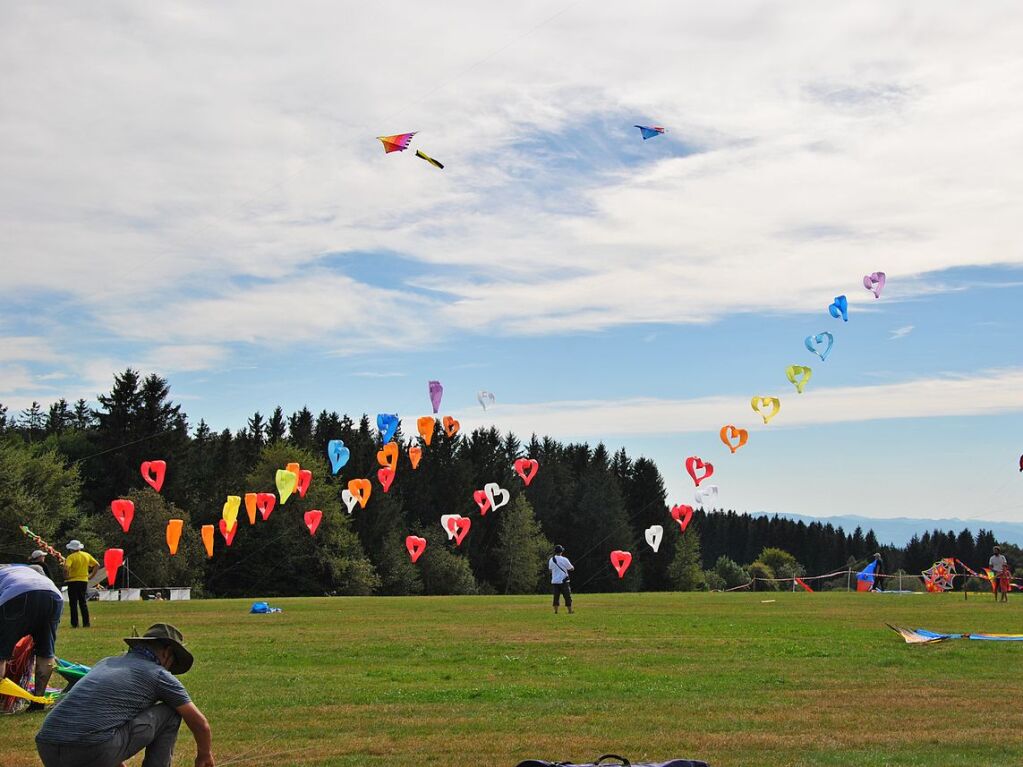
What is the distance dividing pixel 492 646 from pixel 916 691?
8014 millimetres

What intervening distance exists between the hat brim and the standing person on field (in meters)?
4.23

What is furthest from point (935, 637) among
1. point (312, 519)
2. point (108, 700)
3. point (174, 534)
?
point (312, 519)

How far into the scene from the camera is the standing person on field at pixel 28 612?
1249 cm

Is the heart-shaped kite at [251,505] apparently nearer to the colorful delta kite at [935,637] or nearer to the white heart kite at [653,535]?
the white heart kite at [653,535]

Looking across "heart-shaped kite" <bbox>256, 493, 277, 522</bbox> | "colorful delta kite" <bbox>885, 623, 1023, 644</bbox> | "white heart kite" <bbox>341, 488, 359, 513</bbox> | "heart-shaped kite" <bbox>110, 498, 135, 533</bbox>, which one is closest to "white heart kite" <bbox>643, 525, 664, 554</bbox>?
"white heart kite" <bbox>341, 488, 359, 513</bbox>

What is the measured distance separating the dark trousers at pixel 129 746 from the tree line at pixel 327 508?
6203cm

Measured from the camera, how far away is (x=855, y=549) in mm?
173500

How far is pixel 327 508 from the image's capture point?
89.9 meters

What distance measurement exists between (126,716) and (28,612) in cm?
485

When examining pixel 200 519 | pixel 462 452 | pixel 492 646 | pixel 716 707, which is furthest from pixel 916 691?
pixel 462 452

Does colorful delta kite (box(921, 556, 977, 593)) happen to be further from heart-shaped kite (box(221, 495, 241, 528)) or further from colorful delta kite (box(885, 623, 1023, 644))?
heart-shaped kite (box(221, 495, 241, 528))

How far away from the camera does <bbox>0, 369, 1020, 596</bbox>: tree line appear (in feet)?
241

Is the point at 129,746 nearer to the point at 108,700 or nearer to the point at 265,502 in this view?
the point at 108,700

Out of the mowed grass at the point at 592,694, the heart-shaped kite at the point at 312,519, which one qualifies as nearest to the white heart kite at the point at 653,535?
the heart-shaped kite at the point at 312,519
